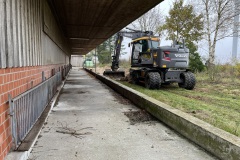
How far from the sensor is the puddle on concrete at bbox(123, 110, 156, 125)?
4.91 metres

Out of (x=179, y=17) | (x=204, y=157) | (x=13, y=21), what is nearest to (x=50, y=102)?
(x=13, y=21)

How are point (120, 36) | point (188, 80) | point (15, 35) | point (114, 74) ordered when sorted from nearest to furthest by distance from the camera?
point (15, 35) < point (188, 80) < point (120, 36) < point (114, 74)

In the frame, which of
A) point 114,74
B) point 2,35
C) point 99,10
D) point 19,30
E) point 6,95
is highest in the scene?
point 99,10

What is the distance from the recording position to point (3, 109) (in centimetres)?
265

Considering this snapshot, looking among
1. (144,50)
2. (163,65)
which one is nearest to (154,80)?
(163,65)

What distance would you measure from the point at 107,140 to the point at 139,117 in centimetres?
162

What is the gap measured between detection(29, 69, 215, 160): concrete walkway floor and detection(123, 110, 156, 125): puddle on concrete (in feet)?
0.51

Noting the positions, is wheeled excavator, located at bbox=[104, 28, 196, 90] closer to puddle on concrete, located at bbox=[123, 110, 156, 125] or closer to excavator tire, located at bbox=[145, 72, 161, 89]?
excavator tire, located at bbox=[145, 72, 161, 89]

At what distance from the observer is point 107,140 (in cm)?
370

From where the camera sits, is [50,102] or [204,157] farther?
[50,102]

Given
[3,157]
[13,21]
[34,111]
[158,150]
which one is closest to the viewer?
[3,157]

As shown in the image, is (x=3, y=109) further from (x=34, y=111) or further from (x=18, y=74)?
(x=34, y=111)

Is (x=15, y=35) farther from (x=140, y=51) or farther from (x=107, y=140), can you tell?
(x=140, y=51)

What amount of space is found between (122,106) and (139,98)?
58cm
